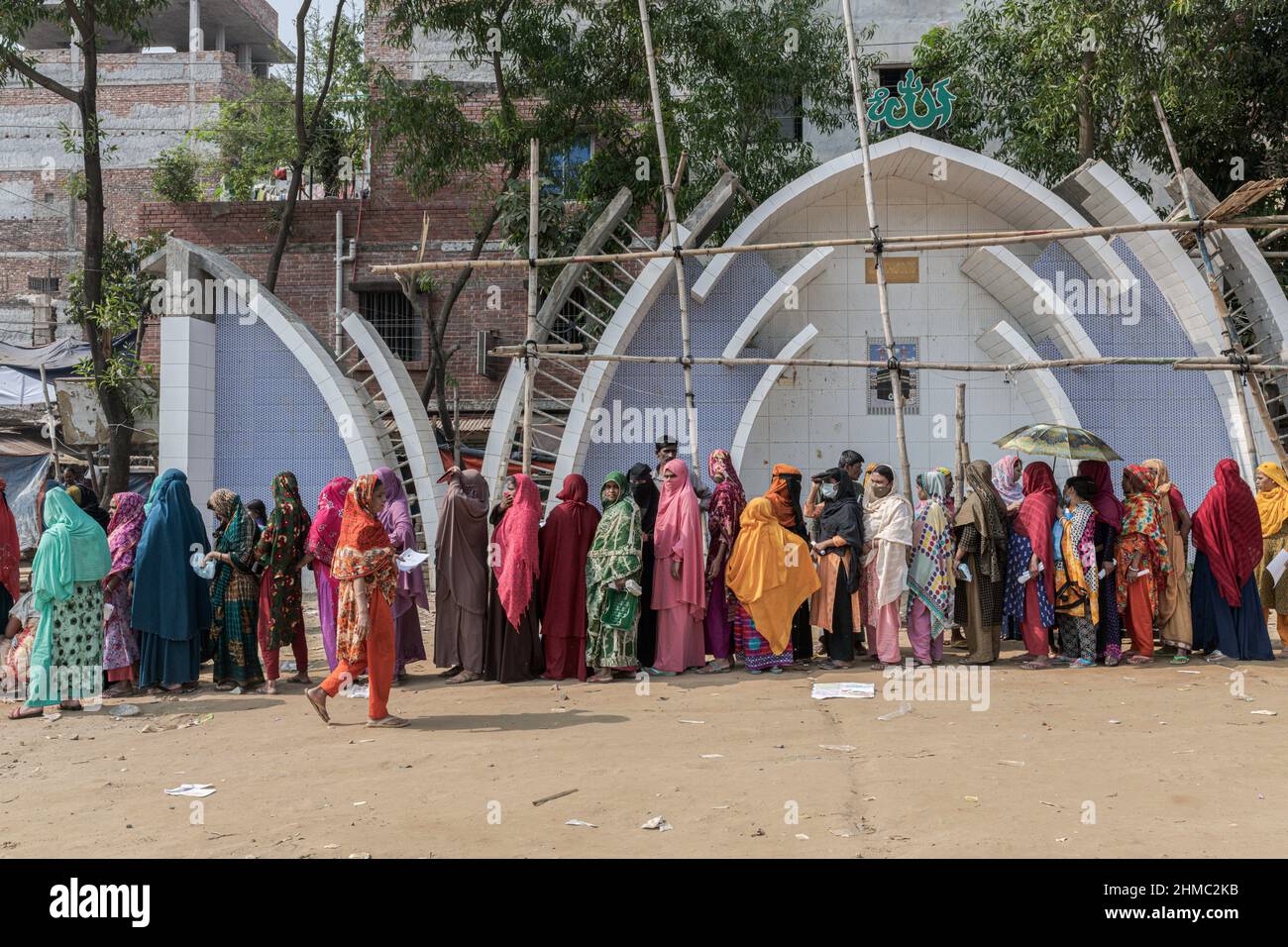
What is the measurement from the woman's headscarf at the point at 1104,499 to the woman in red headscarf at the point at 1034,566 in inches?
11.5

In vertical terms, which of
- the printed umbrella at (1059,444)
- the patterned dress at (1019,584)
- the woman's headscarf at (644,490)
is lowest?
the patterned dress at (1019,584)

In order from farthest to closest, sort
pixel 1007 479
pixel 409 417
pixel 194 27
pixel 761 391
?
1. pixel 194 27
2. pixel 761 391
3. pixel 409 417
4. pixel 1007 479

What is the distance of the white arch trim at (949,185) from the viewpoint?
12.0 m

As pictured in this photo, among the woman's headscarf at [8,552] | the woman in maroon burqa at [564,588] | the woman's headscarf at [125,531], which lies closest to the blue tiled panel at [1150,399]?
the woman in maroon burqa at [564,588]

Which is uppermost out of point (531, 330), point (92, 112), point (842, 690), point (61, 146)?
point (61, 146)

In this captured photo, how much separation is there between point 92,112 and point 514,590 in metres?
8.77

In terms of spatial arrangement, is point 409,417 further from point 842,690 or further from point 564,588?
point 842,690

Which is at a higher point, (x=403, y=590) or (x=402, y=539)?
(x=402, y=539)

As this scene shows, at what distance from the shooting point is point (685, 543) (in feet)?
27.5

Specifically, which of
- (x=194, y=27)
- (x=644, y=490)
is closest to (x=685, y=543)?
(x=644, y=490)

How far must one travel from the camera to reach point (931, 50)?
52.8 feet

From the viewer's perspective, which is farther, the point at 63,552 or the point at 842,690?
the point at 842,690

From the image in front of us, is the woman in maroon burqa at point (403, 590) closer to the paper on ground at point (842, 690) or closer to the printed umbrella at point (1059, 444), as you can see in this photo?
the paper on ground at point (842, 690)

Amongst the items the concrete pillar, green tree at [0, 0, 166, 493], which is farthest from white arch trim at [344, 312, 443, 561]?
the concrete pillar
